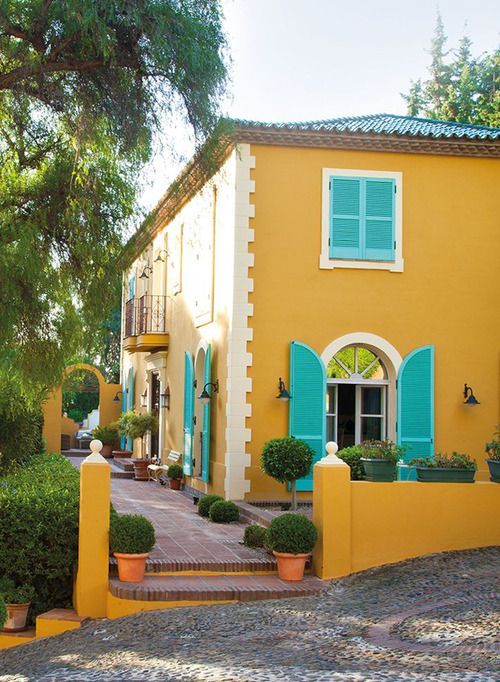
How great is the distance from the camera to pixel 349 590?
9.05 meters

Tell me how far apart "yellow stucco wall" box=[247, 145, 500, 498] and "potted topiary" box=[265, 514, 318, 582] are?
4.17m

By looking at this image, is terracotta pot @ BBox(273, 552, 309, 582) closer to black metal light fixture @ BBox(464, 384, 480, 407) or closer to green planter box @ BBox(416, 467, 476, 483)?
green planter box @ BBox(416, 467, 476, 483)

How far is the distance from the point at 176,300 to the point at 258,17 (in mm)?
10228

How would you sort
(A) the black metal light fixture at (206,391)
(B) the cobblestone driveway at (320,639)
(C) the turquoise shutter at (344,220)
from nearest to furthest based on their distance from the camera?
(B) the cobblestone driveway at (320,639)
(C) the turquoise shutter at (344,220)
(A) the black metal light fixture at (206,391)

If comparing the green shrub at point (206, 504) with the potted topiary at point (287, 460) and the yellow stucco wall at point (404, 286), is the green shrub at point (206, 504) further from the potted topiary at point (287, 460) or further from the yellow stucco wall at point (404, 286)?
the potted topiary at point (287, 460)

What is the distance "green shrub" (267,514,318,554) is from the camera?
30.9ft

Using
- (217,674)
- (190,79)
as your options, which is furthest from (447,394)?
(217,674)

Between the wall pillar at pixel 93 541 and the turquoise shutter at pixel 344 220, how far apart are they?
6410mm

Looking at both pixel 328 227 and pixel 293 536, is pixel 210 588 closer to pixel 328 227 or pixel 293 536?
pixel 293 536

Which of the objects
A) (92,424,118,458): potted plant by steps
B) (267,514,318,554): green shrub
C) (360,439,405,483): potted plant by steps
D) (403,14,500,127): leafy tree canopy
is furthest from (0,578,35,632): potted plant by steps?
(403,14,500,127): leafy tree canopy

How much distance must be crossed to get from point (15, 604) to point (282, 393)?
588cm

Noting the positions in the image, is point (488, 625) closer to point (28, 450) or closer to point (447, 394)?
point (447, 394)

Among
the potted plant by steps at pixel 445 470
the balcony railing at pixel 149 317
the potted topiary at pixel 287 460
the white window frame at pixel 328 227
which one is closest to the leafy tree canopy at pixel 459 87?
the balcony railing at pixel 149 317

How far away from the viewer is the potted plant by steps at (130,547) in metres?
9.03
